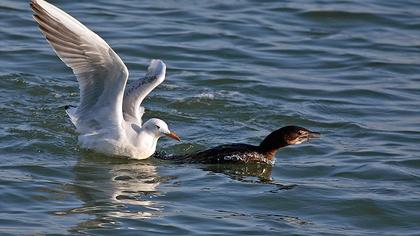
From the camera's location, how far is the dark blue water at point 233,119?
10.1 metres

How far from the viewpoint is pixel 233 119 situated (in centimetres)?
1352

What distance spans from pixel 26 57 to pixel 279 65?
11.3 feet

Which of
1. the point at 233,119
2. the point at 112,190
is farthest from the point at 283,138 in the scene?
the point at 112,190

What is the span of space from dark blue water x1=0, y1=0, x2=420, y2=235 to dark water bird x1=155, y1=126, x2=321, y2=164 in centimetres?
11

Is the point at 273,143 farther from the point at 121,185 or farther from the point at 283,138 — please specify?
the point at 121,185

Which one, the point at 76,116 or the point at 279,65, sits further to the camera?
the point at 279,65

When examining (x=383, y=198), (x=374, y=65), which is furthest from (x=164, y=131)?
(x=374, y=65)

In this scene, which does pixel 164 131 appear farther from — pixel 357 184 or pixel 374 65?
pixel 374 65

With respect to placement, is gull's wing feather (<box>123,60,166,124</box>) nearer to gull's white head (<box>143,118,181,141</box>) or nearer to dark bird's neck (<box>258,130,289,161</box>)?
gull's white head (<box>143,118,181,141</box>)

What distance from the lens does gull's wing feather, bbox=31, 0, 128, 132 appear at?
11.3m

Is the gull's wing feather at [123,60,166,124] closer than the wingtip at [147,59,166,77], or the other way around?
the gull's wing feather at [123,60,166,124]

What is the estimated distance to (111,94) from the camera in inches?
463

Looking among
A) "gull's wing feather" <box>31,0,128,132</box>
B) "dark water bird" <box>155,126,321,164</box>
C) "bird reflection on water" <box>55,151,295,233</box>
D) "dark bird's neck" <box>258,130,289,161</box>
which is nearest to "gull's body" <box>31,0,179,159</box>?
"gull's wing feather" <box>31,0,128,132</box>

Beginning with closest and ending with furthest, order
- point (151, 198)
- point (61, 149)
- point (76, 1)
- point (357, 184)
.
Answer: point (151, 198) < point (357, 184) < point (61, 149) < point (76, 1)
